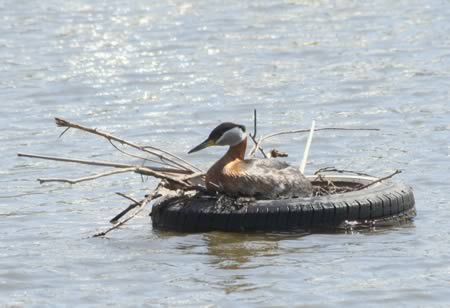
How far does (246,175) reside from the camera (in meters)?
13.1

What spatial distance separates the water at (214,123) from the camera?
38.3ft

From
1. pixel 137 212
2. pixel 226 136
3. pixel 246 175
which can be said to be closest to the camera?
pixel 137 212

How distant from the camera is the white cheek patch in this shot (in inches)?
523

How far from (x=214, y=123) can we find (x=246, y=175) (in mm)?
6823

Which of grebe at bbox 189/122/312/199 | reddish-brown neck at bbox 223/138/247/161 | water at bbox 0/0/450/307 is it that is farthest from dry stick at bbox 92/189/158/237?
reddish-brown neck at bbox 223/138/247/161

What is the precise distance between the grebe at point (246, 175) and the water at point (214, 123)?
0.43 metres

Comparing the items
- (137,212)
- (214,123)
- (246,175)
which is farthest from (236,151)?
(214,123)

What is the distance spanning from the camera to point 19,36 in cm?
2841

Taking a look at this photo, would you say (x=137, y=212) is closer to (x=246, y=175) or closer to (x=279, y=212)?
(x=246, y=175)

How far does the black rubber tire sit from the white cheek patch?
533 millimetres

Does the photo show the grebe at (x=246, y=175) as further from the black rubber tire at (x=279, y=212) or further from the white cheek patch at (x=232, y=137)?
the black rubber tire at (x=279, y=212)

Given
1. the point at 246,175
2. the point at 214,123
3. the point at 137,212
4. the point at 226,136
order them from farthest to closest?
the point at 214,123 → the point at 226,136 → the point at 246,175 → the point at 137,212

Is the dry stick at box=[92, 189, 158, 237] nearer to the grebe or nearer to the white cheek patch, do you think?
the grebe

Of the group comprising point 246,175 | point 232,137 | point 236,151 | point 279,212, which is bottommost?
point 279,212
